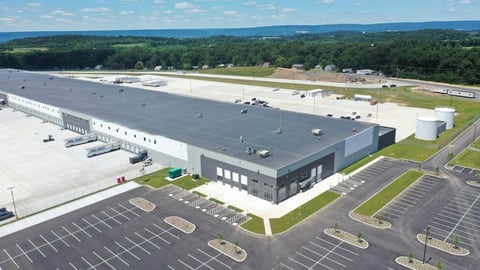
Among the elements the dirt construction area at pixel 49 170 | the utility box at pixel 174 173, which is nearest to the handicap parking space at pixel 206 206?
the utility box at pixel 174 173

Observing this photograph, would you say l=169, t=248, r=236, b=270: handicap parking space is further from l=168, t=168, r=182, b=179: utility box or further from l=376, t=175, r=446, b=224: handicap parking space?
l=376, t=175, r=446, b=224: handicap parking space

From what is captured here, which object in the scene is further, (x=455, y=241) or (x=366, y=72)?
(x=366, y=72)

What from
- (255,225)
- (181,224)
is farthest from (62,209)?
(255,225)

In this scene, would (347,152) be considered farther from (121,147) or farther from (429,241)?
(121,147)

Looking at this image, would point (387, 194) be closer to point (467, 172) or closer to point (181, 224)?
point (467, 172)

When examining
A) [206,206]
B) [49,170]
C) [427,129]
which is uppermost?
[427,129]

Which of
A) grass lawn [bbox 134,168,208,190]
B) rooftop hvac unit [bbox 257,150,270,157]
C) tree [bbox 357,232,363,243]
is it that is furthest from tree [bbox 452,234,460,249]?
grass lawn [bbox 134,168,208,190]

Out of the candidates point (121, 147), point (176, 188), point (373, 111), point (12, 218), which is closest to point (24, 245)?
point (12, 218)

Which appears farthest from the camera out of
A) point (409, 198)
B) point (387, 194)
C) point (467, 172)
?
point (467, 172)
